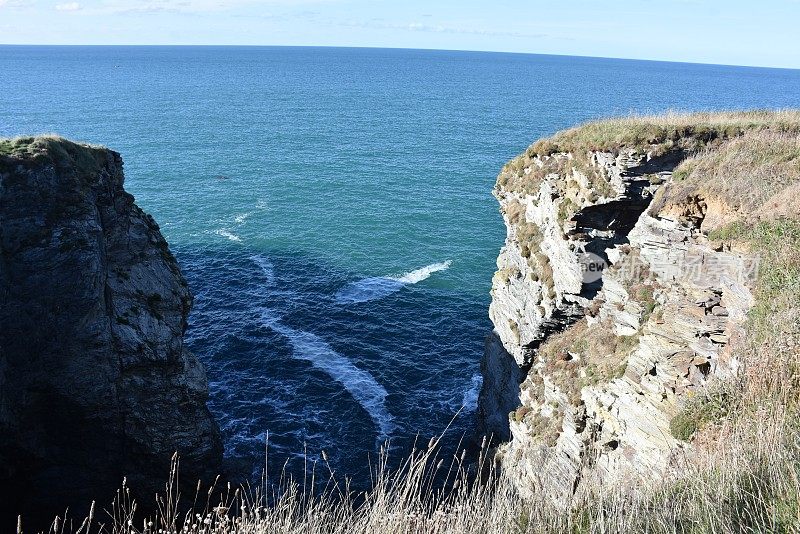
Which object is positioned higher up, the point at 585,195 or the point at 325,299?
the point at 585,195

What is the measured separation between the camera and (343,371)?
50906mm

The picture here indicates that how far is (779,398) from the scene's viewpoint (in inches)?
513

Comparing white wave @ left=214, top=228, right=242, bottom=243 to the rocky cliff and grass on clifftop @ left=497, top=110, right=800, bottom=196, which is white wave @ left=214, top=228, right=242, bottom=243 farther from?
grass on clifftop @ left=497, top=110, right=800, bottom=196

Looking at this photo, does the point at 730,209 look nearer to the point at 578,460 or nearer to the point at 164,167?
the point at 578,460

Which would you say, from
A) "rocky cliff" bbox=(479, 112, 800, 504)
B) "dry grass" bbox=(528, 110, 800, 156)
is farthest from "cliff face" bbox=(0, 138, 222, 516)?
"dry grass" bbox=(528, 110, 800, 156)

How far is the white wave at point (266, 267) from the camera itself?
6462 centimetres

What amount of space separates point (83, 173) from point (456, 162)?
7009 centimetres

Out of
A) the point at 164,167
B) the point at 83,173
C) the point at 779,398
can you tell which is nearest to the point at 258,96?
the point at 164,167

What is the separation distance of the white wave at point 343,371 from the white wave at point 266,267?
280 inches

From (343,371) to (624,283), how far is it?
90.4 ft

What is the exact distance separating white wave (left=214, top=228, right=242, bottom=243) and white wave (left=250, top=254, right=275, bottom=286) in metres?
4.93

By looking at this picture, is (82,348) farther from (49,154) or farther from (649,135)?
(649,135)

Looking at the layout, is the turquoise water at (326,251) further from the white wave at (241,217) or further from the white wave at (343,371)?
the white wave at (241,217)

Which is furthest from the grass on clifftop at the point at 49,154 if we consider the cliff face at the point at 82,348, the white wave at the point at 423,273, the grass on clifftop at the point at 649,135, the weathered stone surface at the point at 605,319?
the white wave at the point at 423,273
